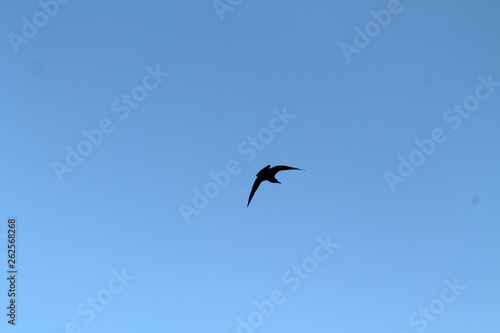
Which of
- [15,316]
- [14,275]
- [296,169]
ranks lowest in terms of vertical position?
[296,169]

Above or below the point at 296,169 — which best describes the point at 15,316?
above

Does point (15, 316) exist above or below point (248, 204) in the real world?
above

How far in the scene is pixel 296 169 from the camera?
784 inches

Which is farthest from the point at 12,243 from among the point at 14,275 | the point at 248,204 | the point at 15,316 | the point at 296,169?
the point at 296,169

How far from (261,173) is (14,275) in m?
11.1

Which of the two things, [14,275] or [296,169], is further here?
[14,275]

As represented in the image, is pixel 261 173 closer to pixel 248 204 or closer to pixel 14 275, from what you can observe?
pixel 248 204

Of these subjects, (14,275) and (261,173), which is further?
(14,275)

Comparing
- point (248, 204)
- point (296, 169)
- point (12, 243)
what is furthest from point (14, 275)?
point (296, 169)

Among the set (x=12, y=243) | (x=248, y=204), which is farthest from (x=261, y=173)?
(x=12, y=243)

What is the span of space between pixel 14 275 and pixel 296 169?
12.4 m

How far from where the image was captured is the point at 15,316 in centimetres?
2084

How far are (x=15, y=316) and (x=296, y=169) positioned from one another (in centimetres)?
1266

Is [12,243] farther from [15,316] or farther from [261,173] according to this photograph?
[261,173]
